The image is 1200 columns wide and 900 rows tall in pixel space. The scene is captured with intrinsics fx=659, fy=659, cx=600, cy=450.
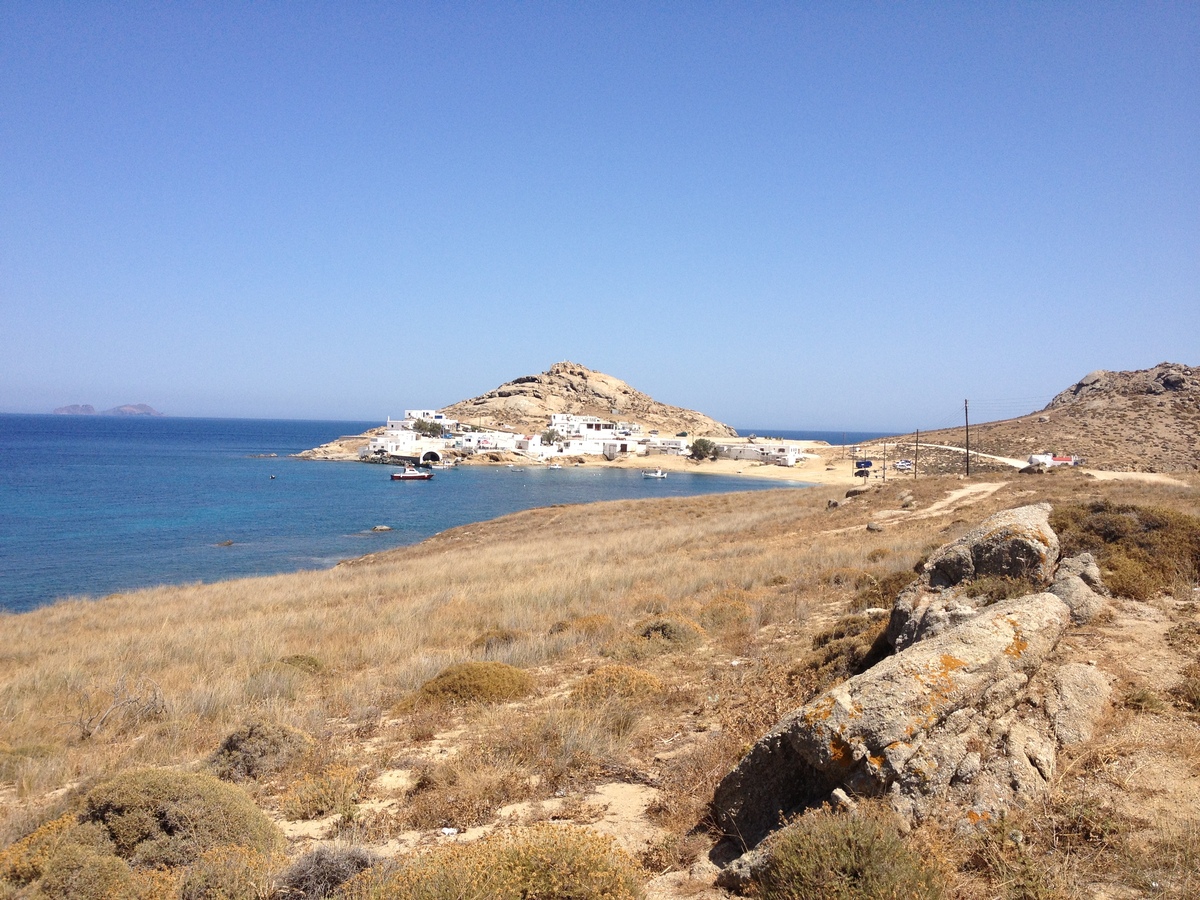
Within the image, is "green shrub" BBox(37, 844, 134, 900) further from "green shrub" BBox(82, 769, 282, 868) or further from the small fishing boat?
the small fishing boat

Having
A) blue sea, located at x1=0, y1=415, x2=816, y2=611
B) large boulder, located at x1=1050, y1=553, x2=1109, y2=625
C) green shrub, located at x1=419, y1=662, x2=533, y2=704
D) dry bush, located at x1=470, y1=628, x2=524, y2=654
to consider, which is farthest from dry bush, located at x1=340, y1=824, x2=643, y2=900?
blue sea, located at x1=0, y1=415, x2=816, y2=611

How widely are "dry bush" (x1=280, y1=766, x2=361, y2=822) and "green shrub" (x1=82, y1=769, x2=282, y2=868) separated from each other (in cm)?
54

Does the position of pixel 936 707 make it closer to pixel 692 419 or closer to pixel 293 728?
pixel 293 728

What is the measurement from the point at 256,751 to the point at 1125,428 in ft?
238

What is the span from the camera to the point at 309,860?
13.7 ft

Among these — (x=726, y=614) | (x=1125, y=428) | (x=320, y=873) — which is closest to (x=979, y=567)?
(x=726, y=614)

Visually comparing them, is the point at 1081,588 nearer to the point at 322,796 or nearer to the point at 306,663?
the point at 322,796

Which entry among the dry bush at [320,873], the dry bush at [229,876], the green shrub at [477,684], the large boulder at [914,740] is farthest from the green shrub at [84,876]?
the green shrub at [477,684]

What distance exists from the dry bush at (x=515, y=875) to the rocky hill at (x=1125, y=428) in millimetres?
53422

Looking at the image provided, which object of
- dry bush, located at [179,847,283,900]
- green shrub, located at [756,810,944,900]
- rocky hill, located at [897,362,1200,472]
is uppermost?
rocky hill, located at [897,362,1200,472]

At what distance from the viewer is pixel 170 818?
15.4 feet

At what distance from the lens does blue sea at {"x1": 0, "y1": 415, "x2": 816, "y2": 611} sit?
31.5 metres

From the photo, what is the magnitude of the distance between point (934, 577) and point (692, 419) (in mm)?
187410

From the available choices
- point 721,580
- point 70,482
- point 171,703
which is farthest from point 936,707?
point 70,482
